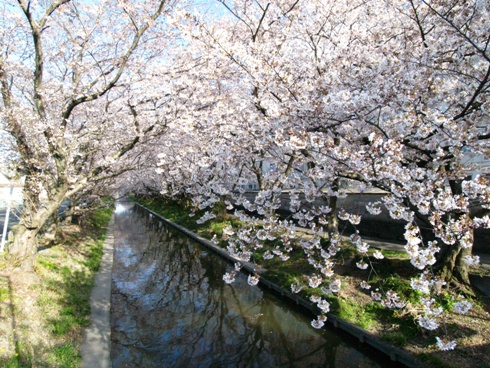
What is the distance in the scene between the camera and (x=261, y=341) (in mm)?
8047

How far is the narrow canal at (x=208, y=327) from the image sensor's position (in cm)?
714

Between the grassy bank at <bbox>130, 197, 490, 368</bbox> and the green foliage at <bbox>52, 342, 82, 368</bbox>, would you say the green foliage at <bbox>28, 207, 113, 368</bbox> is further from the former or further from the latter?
the grassy bank at <bbox>130, 197, 490, 368</bbox>

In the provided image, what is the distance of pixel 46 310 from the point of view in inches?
283

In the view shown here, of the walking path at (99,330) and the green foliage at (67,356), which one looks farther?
the walking path at (99,330)

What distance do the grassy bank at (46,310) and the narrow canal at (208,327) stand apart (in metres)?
1.03

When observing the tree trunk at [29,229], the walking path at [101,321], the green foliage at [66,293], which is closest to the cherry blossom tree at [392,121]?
the walking path at [101,321]

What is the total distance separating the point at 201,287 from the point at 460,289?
8.45 meters

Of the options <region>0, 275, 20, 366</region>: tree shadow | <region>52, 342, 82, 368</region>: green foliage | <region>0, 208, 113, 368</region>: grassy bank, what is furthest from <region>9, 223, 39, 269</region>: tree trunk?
<region>52, 342, 82, 368</region>: green foliage

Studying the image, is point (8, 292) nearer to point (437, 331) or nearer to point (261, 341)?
point (261, 341)

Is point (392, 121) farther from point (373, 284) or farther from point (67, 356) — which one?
point (67, 356)

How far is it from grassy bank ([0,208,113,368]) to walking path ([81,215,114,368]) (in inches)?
6.5

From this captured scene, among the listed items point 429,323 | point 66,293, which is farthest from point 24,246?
point 429,323

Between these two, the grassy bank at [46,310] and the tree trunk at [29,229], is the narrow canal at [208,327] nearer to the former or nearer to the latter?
the grassy bank at [46,310]

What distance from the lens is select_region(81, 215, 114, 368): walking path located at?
6152 mm
